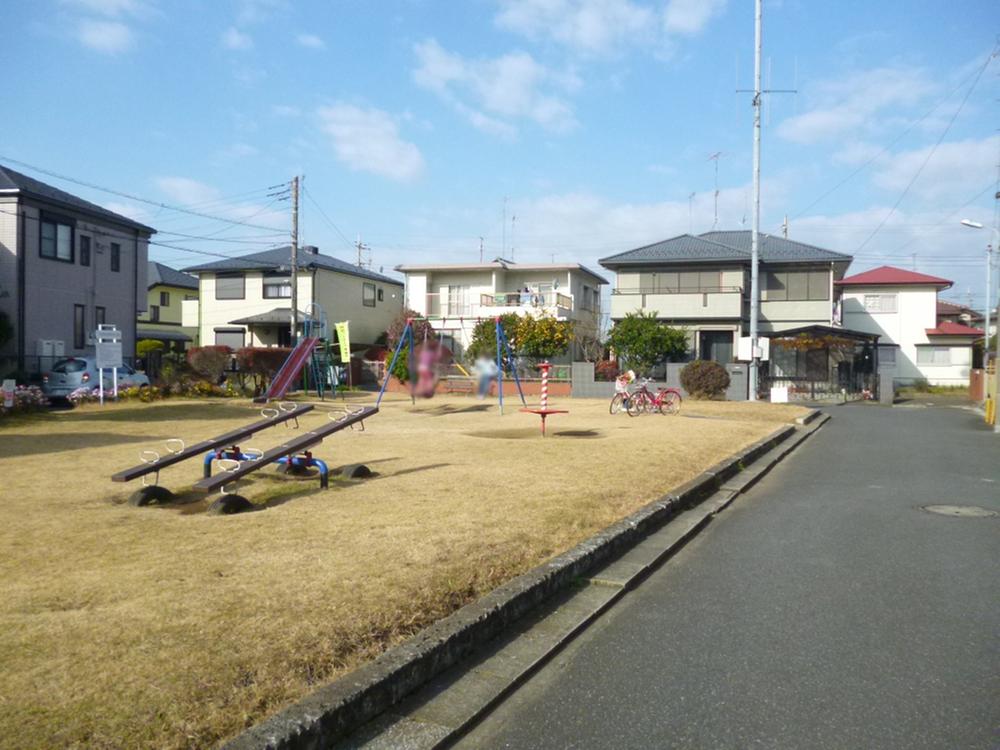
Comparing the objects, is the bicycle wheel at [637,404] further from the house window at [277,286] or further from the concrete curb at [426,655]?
the house window at [277,286]

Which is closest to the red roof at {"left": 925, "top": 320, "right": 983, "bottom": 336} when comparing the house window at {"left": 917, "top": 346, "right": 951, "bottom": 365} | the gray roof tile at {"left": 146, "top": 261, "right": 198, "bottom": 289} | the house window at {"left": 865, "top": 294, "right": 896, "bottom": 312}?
the house window at {"left": 917, "top": 346, "right": 951, "bottom": 365}

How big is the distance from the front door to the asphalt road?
1104 inches

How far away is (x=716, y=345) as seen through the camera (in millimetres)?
35594

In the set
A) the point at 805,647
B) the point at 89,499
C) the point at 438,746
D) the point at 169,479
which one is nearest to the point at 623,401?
the point at 169,479

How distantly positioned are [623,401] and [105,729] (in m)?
18.8

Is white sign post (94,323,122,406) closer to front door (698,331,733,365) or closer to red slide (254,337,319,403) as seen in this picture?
red slide (254,337,319,403)

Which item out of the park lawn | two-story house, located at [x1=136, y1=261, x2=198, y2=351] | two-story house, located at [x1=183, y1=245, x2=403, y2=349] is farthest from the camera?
two-story house, located at [x1=136, y1=261, x2=198, y2=351]

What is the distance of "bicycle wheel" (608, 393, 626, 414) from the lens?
69.0 ft

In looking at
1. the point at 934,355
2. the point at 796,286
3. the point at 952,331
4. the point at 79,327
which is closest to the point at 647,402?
the point at 796,286

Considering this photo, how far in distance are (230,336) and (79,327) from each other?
1116cm

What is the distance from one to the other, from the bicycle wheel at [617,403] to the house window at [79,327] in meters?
18.5

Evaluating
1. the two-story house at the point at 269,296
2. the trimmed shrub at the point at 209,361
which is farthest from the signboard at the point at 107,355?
the two-story house at the point at 269,296

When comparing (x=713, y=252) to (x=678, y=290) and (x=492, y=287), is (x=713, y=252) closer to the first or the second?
(x=678, y=290)

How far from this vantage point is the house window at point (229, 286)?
38656 mm
